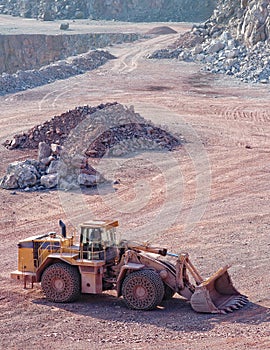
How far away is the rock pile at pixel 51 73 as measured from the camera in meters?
42.4

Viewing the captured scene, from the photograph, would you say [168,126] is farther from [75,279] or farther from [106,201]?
[75,279]

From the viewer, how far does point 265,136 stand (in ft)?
98.4

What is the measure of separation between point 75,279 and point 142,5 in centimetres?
7047

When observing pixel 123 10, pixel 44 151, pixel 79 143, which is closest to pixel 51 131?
pixel 79 143

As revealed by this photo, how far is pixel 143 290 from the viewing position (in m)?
12.2

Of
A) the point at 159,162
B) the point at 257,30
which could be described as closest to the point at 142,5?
the point at 257,30

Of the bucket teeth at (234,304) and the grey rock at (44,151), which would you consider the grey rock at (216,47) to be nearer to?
the grey rock at (44,151)

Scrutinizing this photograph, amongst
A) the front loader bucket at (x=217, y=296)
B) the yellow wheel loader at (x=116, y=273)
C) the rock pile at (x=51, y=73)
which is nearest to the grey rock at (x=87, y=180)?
the yellow wheel loader at (x=116, y=273)

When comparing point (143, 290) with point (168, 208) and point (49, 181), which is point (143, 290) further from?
point (49, 181)

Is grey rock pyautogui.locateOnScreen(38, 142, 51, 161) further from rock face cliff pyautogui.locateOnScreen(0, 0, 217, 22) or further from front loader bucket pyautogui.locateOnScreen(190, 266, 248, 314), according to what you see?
rock face cliff pyautogui.locateOnScreen(0, 0, 217, 22)

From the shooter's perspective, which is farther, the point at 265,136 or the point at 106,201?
the point at 265,136

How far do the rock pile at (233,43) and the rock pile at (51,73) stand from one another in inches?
172

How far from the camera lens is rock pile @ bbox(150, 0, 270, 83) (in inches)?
1817

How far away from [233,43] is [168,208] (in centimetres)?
3110
